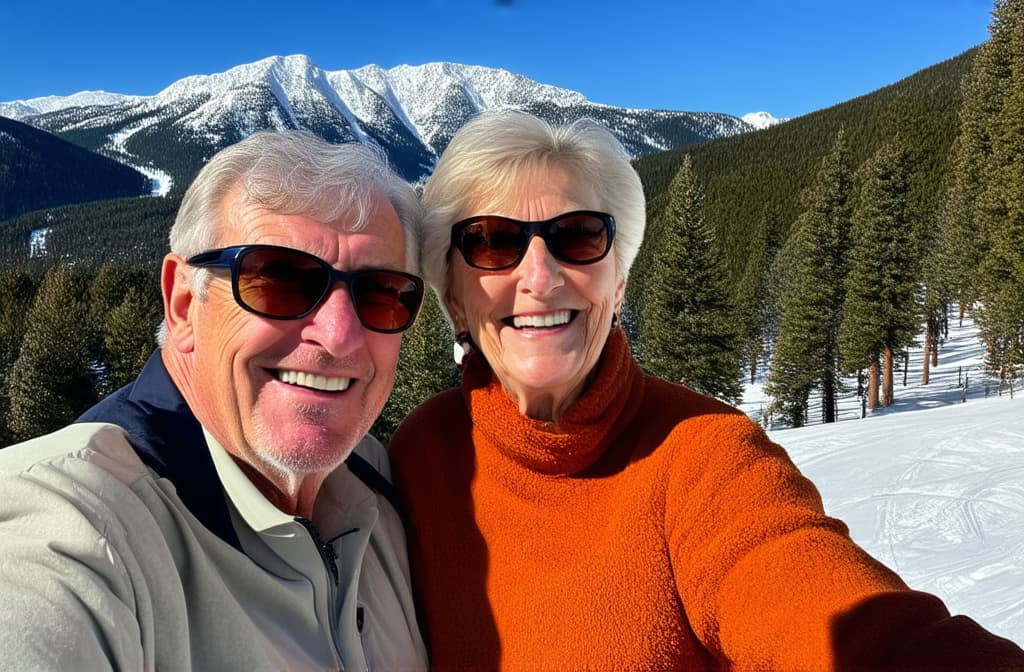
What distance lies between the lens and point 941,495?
823 cm

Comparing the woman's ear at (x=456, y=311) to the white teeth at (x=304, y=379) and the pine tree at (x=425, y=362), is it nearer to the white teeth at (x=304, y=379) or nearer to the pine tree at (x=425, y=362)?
the white teeth at (x=304, y=379)

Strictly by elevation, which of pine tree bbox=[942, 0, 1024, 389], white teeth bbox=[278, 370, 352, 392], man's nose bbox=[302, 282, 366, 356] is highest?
pine tree bbox=[942, 0, 1024, 389]

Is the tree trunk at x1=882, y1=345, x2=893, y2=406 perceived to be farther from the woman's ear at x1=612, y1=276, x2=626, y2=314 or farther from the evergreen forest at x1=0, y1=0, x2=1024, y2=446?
the woman's ear at x1=612, y1=276, x2=626, y2=314

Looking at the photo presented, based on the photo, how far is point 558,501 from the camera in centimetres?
188

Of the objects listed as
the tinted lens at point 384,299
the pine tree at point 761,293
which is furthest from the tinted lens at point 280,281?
the pine tree at point 761,293

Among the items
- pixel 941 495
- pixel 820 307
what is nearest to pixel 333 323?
pixel 941 495

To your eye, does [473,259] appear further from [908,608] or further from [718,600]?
[908,608]

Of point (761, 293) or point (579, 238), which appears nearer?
point (579, 238)

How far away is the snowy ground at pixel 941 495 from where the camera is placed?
572 centimetres

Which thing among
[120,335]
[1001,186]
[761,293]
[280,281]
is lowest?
[120,335]

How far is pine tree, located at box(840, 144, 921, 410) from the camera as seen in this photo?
921 inches

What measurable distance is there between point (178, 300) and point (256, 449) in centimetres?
47

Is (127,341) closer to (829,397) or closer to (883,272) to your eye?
(829,397)

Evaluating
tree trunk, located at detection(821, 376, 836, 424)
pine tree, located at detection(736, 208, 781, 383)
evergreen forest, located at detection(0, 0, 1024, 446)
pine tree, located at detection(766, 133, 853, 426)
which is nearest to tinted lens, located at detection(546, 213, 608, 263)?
evergreen forest, located at detection(0, 0, 1024, 446)
